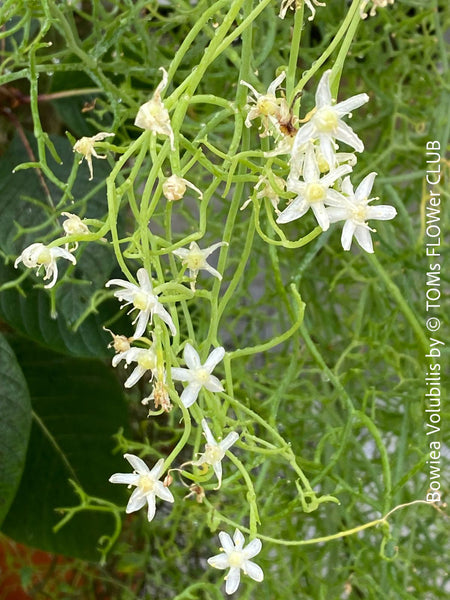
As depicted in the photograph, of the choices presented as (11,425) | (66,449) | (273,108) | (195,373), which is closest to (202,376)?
(195,373)

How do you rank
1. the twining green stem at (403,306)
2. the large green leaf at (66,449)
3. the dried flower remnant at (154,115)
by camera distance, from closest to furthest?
1. the dried flower remnant at (154,115)
2. the twining green stem at (403,306)
3. the large green leaf at (66,449)

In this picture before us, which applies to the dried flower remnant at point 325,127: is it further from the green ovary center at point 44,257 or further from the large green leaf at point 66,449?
the large green leaf at point 66,449

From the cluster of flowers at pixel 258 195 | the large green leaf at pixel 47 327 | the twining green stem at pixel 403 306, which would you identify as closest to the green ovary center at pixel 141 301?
the cluster of flowers at pixel 258 195

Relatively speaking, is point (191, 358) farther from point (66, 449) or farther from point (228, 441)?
point (66, 449)

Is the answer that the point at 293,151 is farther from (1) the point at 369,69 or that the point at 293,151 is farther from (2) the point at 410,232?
(1) the point at 369,69

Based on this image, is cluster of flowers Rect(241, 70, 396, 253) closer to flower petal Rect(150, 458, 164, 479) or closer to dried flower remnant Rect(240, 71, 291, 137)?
dried flower remnant Rect(240, 71, 291, 137)

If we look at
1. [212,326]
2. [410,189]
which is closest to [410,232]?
[410,189]

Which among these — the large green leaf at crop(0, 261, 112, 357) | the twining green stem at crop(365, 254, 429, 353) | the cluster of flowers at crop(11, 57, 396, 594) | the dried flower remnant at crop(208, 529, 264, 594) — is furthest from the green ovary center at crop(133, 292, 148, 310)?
the large green leaf at crop(0, 261, 112, 357)
